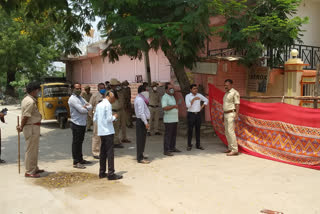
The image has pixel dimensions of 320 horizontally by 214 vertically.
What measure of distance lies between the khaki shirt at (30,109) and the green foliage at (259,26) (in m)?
5.32

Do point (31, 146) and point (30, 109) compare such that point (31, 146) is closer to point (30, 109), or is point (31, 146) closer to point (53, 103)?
point (30, 109)

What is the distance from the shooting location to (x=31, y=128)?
6.17 metres

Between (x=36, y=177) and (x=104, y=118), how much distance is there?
1.84 meters

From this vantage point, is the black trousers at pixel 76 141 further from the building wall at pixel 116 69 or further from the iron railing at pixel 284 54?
the iron railing at pixel 284 54

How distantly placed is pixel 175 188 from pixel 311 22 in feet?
34.6

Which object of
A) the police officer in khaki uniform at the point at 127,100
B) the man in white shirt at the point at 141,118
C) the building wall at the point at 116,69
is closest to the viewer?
the man in white shirt at the point at 141,118

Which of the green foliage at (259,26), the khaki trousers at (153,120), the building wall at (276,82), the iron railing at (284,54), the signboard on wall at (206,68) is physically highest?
the green foliage at (259,26)

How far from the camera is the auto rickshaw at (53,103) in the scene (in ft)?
43.9

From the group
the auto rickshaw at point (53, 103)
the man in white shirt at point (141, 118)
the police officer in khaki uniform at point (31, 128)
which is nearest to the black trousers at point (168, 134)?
the man in white shirt at point (141, 118)

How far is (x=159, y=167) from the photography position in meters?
6.85

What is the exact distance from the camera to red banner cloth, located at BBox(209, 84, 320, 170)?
664 cm

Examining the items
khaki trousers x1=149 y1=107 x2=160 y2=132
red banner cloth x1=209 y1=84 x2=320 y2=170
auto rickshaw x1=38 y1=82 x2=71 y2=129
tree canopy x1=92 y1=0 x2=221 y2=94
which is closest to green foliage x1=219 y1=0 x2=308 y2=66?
tree canopy x1=92 y1=0 x2=221 y2=94

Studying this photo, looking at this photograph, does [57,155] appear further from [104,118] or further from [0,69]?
[0,69]

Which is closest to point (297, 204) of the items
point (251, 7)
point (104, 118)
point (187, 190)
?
point (187, 190)
